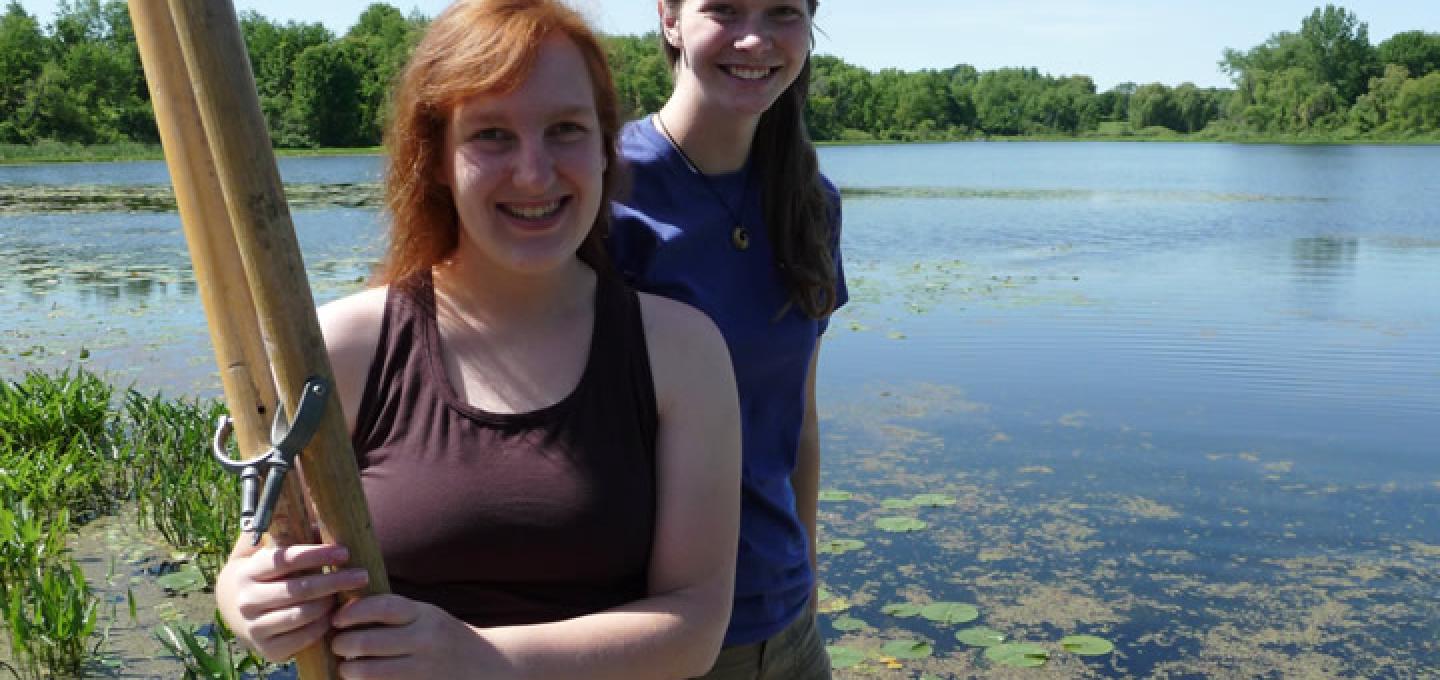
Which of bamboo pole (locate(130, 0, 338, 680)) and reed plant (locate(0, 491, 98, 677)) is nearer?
bamboo pole (locate(130, 0, 338, 680))

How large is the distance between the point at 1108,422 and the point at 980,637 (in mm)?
3703

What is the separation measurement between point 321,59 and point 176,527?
2463 inches

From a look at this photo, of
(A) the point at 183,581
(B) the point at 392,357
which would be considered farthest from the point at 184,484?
(B) the point at 392,357

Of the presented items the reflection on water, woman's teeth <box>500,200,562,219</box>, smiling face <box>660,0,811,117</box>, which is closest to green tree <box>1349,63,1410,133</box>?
the reflection on water

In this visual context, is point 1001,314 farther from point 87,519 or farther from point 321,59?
point 321,59

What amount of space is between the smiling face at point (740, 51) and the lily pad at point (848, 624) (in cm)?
336

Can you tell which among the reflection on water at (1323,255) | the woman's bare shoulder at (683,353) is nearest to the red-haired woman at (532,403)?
the woman's bare shoulder at (683,353)

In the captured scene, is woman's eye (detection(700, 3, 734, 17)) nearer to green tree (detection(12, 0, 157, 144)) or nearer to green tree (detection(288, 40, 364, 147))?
green tree (detection(12, 0, 157, 144))

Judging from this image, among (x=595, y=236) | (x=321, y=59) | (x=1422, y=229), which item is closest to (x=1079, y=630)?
(x=595, y=236)

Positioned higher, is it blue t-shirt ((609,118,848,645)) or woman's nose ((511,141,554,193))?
woman's nose ((511,141,554,193))

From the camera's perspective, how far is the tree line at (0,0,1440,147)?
54969 millimetres

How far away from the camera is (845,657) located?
4660mm

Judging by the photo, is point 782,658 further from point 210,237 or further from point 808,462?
point 210,237

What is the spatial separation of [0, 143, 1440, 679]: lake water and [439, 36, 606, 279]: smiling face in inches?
26.4
